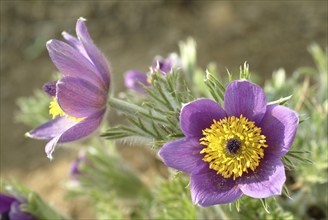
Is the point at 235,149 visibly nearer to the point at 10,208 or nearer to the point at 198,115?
the point at 198,115

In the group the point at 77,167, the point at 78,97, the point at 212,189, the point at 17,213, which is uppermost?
the point at 78,97

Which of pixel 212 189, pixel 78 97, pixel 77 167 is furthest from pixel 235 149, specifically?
pixel 77 167

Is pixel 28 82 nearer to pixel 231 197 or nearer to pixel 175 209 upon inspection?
pixel 175 209

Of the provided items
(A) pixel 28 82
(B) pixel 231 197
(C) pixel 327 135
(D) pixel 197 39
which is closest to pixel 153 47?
(D) pixel 197 39

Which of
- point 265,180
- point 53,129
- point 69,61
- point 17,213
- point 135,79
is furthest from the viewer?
point 135,79

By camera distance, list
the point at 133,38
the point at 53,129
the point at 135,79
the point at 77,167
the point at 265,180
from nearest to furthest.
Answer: the point at 265,180, the point at 53,129, the point at 135,79, the point at 77,167, the point at 133,38

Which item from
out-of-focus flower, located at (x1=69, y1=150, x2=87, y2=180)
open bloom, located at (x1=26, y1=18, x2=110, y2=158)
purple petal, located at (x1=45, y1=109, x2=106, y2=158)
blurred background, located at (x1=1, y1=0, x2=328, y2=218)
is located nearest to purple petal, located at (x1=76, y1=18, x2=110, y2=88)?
open bloom, located at (x1=26, y1=18, x2=110, y2=158)
